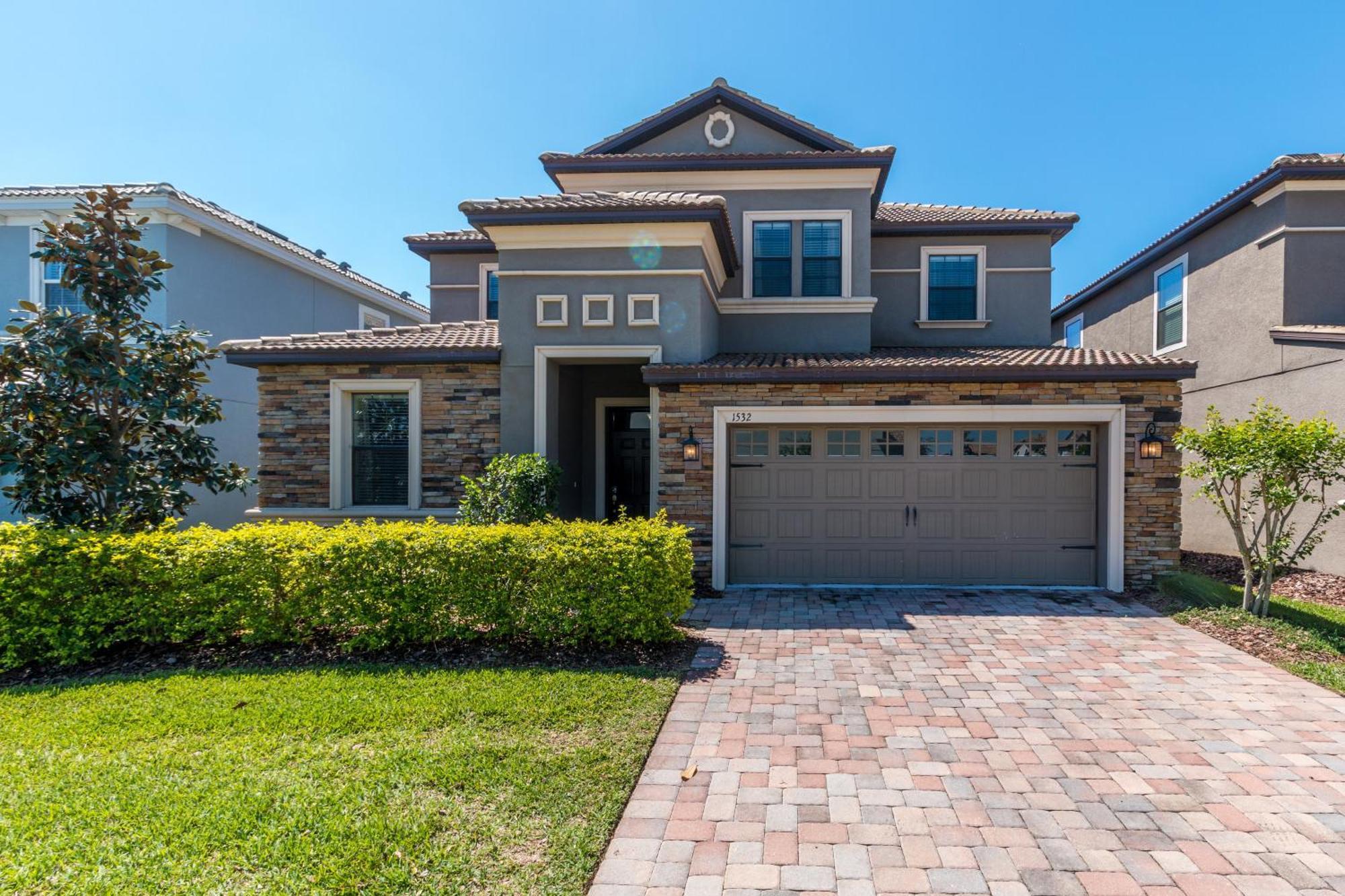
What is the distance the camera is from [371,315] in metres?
17.0

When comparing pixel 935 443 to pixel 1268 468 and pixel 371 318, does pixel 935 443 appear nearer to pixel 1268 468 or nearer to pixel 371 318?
pixel 1268 468

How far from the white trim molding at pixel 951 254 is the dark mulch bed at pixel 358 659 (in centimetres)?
893

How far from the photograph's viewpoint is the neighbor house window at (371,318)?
655 inches

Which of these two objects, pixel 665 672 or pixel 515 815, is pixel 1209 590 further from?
pixel 515 815

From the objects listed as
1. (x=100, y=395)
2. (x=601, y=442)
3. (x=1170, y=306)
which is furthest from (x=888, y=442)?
(x=100, y=395)

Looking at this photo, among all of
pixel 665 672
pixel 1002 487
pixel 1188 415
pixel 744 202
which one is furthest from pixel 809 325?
pixel 1188 415

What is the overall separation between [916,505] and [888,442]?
3.10ft

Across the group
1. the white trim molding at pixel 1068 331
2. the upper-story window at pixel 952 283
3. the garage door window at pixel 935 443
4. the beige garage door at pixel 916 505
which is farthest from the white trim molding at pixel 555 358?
the white trim molding at pixel 1068 331

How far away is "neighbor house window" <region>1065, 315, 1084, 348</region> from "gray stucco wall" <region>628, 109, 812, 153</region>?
10.5 m

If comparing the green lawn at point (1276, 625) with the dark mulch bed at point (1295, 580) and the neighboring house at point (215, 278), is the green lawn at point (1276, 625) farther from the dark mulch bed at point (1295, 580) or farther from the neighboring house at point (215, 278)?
the neighboring house at point (215, 278)

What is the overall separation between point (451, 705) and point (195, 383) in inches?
217

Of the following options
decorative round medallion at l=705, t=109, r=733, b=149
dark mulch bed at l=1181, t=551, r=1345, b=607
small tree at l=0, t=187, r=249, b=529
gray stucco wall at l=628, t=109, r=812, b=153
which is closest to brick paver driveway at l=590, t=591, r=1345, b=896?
dark mulch bed at l=1181, t=551, r=1345, b=607

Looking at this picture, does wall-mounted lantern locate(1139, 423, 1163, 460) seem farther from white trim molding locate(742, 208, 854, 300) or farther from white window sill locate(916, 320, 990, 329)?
white trim molding locate(742, 208, 854, 300)

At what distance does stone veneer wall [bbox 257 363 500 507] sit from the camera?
9.28 m
